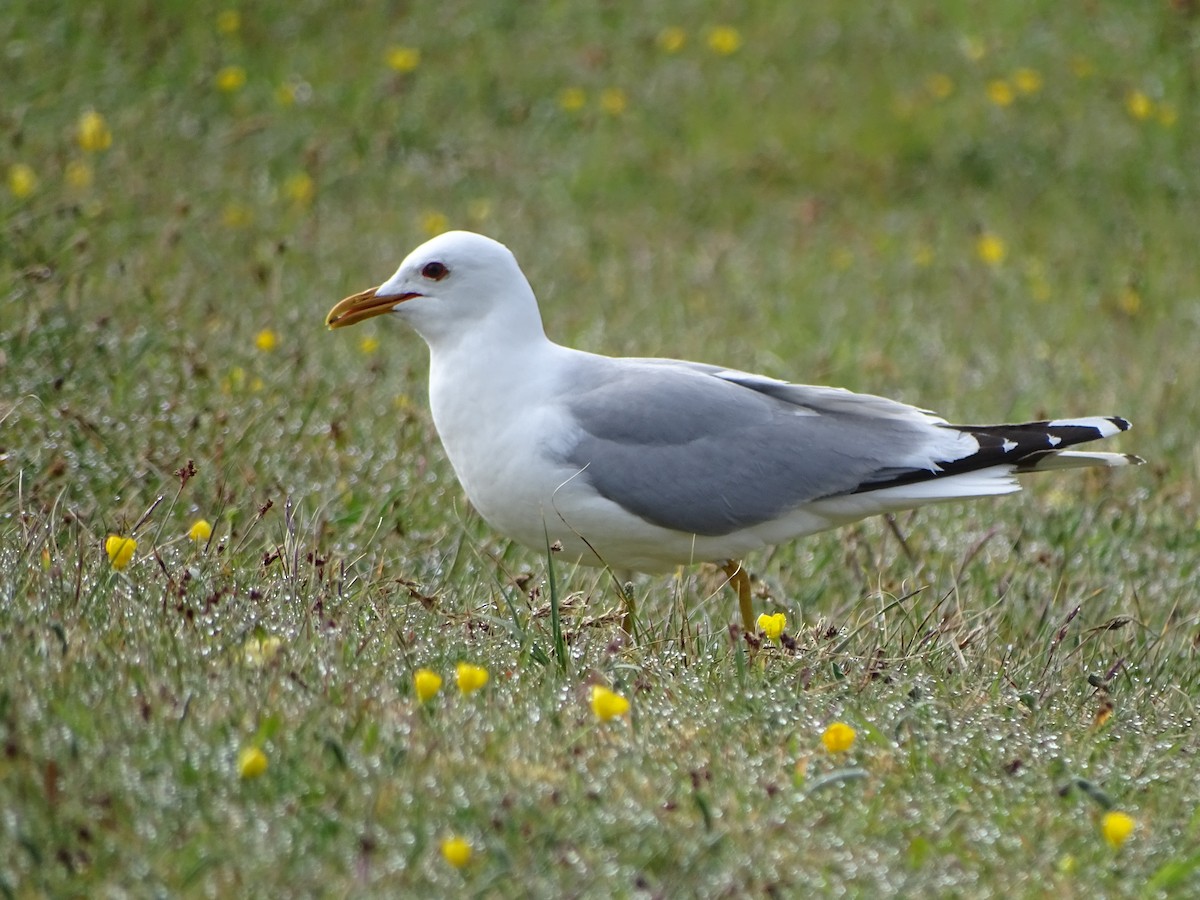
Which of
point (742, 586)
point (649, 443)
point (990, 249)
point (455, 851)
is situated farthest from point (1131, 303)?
point (455, 851)

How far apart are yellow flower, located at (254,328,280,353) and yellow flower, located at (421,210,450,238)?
92.1 inches

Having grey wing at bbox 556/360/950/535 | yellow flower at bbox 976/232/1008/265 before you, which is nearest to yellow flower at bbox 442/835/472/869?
grey wing at bbox 556/360/950/535

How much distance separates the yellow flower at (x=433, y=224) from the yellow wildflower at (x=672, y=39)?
2527 millimetres

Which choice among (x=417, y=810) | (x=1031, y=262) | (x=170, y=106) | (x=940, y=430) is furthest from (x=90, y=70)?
(x=417, y=810)

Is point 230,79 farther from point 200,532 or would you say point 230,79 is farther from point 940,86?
point 200,532

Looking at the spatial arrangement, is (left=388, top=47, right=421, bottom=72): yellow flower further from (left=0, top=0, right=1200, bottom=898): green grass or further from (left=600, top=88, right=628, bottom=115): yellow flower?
(left=600, top=88, right=628, bottom=115): yellow flower

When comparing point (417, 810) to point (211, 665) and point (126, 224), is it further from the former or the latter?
point (126, 224)

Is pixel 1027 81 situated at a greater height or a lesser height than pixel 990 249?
greater

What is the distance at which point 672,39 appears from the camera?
9.90 metres

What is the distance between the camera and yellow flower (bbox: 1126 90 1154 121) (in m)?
9.25

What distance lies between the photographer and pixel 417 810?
2.54m

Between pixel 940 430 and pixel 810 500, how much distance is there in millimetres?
459

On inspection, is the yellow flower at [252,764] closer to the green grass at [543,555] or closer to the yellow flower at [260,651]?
the green grass at [543,555]

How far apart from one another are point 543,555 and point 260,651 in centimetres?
161
